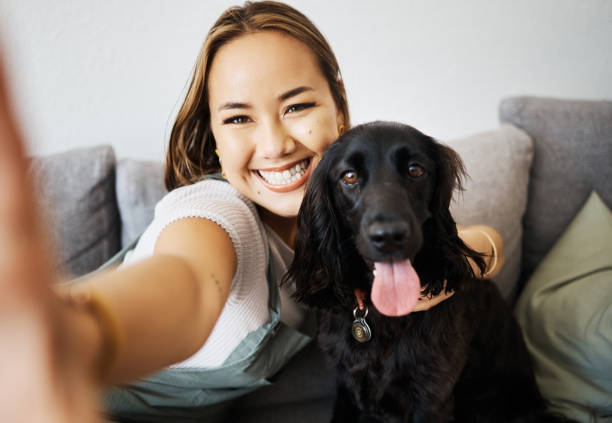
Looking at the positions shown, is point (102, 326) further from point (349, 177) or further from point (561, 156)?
point (561, 156)

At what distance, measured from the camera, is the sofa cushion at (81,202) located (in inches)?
60.0

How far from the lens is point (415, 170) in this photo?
106 centimetres

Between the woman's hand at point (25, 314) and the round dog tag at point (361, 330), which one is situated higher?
the woman's hand at point (25, 314)

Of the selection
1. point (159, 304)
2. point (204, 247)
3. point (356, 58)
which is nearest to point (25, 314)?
point (159, 304)

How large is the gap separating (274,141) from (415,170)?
41cm

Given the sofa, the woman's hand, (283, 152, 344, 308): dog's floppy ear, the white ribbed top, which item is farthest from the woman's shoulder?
the woman's hand

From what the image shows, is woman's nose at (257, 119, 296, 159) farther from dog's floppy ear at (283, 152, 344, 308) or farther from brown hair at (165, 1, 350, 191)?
brown hair at (165, 1, 350, 191)

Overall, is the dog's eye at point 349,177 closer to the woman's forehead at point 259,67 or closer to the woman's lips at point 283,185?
the woman's lips at point 283,185

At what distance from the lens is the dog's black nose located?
33.2 inches

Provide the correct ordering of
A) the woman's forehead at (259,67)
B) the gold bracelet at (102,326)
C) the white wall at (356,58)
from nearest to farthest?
the gold bracelet at (102,326)
the woman's forehead at (259,67)
the white wall at (356,58)

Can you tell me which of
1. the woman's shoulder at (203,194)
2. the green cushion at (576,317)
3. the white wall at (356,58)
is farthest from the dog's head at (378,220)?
the white wall at (356,58)

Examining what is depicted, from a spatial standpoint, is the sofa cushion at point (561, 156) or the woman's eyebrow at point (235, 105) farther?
A: the sofa cushion at point (561, 156)

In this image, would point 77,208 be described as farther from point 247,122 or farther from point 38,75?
point 247,122

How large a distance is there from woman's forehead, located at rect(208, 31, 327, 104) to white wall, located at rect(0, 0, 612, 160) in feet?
1.92
